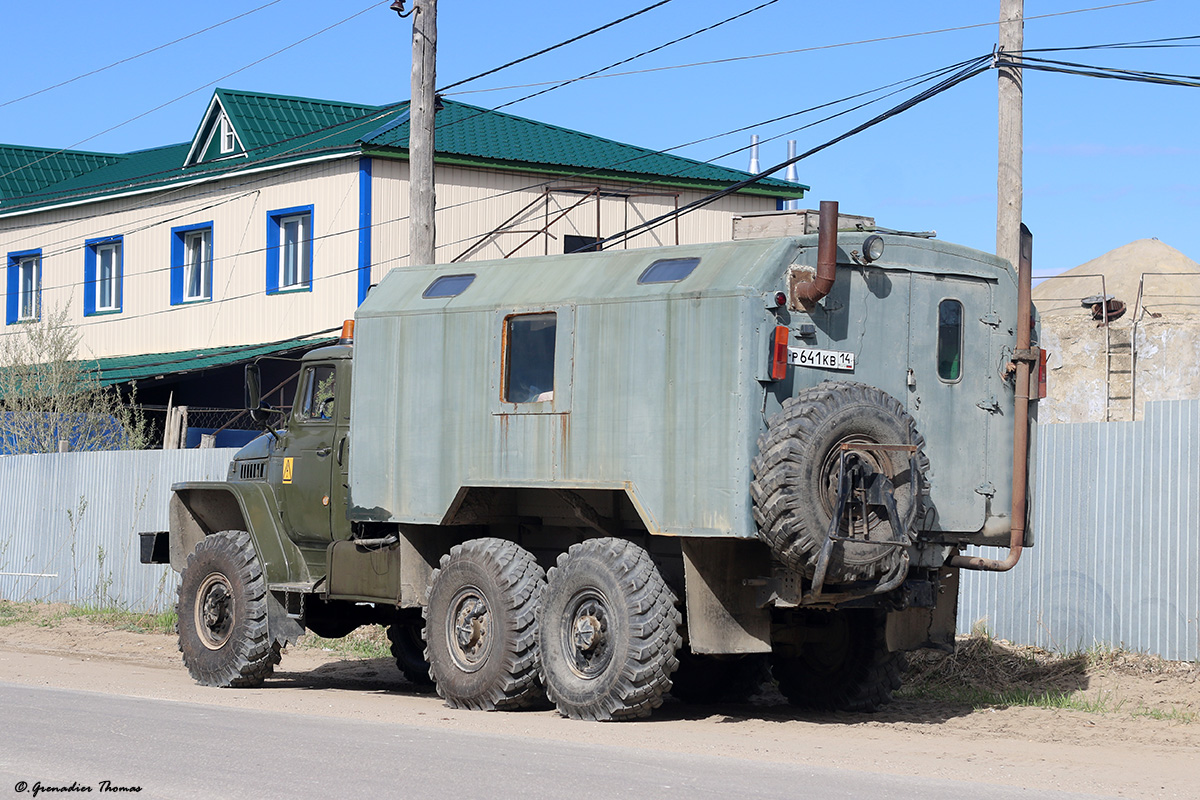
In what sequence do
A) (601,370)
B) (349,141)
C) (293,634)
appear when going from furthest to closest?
(349,141) < (293,634) < (601,370)

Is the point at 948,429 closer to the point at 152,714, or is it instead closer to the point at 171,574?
the point at 152,714

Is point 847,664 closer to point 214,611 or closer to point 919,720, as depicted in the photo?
point 919,720

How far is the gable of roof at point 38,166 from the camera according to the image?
40000mm

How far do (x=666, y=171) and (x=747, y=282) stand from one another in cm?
2185

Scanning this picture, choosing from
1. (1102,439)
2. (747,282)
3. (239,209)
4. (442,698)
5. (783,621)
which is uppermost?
(239,209)

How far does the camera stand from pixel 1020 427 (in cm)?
1123

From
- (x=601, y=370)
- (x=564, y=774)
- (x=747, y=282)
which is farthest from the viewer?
(x=601, y=370)

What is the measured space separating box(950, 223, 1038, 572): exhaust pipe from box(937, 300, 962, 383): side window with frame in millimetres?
458

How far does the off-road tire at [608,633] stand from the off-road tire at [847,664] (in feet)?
5.84

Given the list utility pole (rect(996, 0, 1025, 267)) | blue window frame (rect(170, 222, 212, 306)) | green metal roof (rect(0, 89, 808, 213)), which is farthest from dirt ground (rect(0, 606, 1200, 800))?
blue window frame (rect(170, 222, 212, 306))

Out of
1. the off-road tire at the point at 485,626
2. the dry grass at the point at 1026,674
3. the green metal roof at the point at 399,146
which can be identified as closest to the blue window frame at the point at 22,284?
the green metal roof at the point at 399,146

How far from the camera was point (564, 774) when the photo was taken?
824 centimetres

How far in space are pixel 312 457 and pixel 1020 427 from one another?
20.0ft

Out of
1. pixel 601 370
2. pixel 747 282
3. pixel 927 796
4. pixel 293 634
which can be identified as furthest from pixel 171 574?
pixel 927 796
